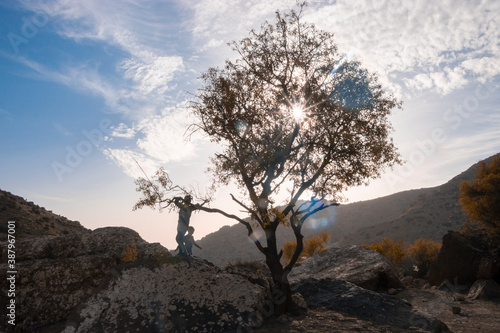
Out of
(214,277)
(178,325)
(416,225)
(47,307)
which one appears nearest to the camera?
(178,325)

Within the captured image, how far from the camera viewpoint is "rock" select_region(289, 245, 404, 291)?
14.5 m

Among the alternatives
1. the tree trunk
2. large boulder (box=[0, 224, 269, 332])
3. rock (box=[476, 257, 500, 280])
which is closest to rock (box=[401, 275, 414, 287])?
rock (box=[476, 257, 500, 280])

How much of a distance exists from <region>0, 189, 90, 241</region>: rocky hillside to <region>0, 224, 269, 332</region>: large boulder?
690 inches

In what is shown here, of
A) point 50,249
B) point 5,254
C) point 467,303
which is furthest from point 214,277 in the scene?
point 467,303

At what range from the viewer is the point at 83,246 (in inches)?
383

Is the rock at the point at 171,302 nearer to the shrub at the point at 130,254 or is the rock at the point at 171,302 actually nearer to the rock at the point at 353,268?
the shrub at the point at 130,254

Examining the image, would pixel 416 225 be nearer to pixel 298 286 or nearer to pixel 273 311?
pixel 298 286

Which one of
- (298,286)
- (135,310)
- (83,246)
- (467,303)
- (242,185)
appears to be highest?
(242,185)

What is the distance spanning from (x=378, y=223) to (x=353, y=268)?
6676 centimetres

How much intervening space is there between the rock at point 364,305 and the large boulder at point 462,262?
9.07 m

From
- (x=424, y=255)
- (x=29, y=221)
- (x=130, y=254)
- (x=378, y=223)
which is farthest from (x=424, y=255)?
(x=378, y=223)

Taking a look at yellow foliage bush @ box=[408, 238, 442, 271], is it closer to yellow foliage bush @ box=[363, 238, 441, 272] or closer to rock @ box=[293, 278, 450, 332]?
yellow foliage bush @ box=[363, 238, 441, 272]

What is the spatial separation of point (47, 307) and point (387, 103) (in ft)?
42.9

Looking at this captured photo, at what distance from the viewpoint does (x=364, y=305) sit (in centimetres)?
931
